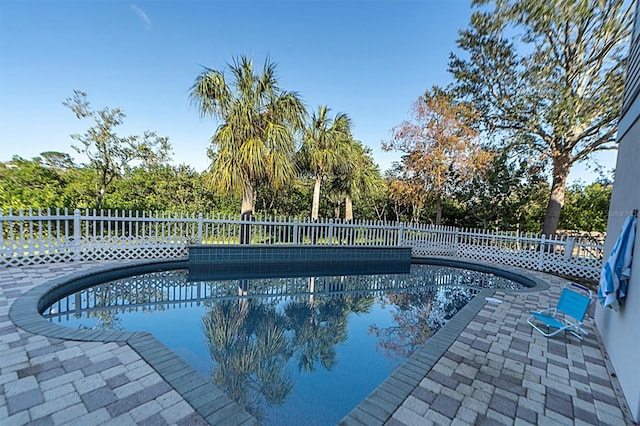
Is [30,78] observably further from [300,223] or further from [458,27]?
[458,27]

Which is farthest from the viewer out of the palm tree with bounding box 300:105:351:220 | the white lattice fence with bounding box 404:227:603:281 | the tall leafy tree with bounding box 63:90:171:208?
the palm tree with bounding box 300:105:351:220

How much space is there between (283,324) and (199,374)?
197 cm

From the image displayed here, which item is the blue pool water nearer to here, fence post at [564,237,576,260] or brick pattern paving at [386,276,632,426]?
brick pattern paving at [386,276,632,426]

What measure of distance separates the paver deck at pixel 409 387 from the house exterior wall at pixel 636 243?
163mm

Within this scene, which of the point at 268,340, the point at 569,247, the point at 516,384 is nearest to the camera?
the point at 516,384

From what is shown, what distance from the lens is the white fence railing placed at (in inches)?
231

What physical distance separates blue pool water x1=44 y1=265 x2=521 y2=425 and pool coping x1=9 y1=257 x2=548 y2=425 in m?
0.38

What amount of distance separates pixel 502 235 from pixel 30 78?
1511cm

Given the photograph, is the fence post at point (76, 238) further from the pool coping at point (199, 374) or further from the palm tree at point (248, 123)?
the palm tree at point (248, 123)

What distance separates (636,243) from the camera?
253cm

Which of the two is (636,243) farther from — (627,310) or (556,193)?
(556,193)

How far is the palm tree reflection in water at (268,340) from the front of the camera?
104 inches

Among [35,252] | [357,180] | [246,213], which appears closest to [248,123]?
[246,213]

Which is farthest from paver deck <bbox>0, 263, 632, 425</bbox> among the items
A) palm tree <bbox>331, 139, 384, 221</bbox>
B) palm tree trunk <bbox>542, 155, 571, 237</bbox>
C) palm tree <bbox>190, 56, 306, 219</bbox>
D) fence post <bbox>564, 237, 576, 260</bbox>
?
palm tree <bbox>331, 139, 384, 221</bbox>
